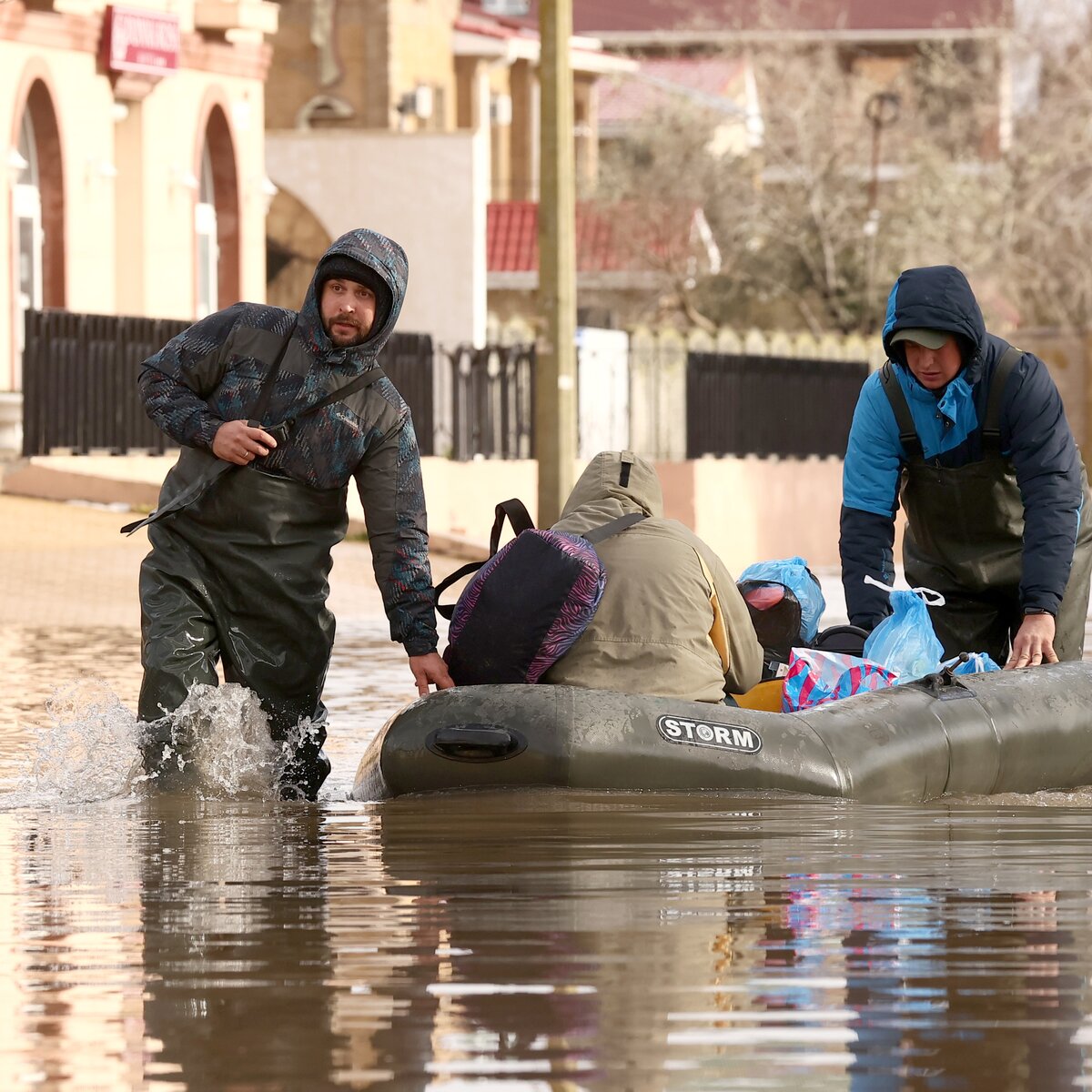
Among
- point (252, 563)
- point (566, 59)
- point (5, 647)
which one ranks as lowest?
point (5, 647)

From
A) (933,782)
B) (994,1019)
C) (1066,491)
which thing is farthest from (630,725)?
(994,1019)

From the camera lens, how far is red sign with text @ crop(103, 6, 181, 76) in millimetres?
24750

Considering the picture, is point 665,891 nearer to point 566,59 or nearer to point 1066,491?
point 1066,491

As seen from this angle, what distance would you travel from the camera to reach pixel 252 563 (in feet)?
25.2

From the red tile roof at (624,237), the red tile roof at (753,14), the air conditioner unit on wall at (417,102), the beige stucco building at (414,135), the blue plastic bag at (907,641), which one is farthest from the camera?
the red tile roof at (753,14)

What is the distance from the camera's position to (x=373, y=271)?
752 cm

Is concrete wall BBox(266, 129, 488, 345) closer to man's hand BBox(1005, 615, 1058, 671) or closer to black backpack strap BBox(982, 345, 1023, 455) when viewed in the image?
black backpack strap BBox(982, 345, 1023, 455)

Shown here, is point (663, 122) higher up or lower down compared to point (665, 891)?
higher up

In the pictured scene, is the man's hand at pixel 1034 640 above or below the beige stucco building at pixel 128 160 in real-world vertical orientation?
below

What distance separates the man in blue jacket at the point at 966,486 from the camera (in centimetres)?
822

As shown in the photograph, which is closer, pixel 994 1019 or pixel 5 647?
pixel 994 1019

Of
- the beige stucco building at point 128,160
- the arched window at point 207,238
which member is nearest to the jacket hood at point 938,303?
the beige stucco building at point 128,160

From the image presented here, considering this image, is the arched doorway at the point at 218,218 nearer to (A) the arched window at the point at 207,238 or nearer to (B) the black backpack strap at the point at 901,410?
(A) the arched window at the point at 207,238

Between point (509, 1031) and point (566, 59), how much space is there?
14.3 metres
